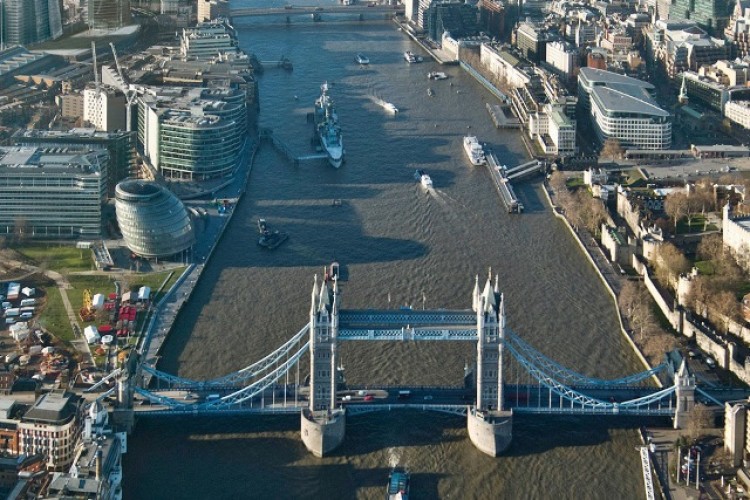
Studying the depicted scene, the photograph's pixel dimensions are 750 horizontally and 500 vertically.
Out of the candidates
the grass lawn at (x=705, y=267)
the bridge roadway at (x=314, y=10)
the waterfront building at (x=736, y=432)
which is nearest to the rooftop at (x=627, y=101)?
the grass lawn at (x=705, y=267)

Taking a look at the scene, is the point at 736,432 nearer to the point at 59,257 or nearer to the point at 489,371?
the point at 489,371

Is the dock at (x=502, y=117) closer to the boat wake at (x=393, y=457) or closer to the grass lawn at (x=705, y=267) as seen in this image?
the grass lawn at (x=705, y=267)

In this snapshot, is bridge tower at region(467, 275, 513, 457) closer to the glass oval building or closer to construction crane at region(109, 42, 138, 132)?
the glass oval building

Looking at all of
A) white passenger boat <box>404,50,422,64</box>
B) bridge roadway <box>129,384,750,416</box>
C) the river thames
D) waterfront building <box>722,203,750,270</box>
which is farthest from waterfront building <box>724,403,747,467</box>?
white passenger boat <box>404,50,422,64</box>

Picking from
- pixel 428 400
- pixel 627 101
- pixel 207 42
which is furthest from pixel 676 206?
pixel 207 42

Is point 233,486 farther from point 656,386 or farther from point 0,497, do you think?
point 656,386

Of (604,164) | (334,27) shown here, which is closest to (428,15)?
(334,27)
